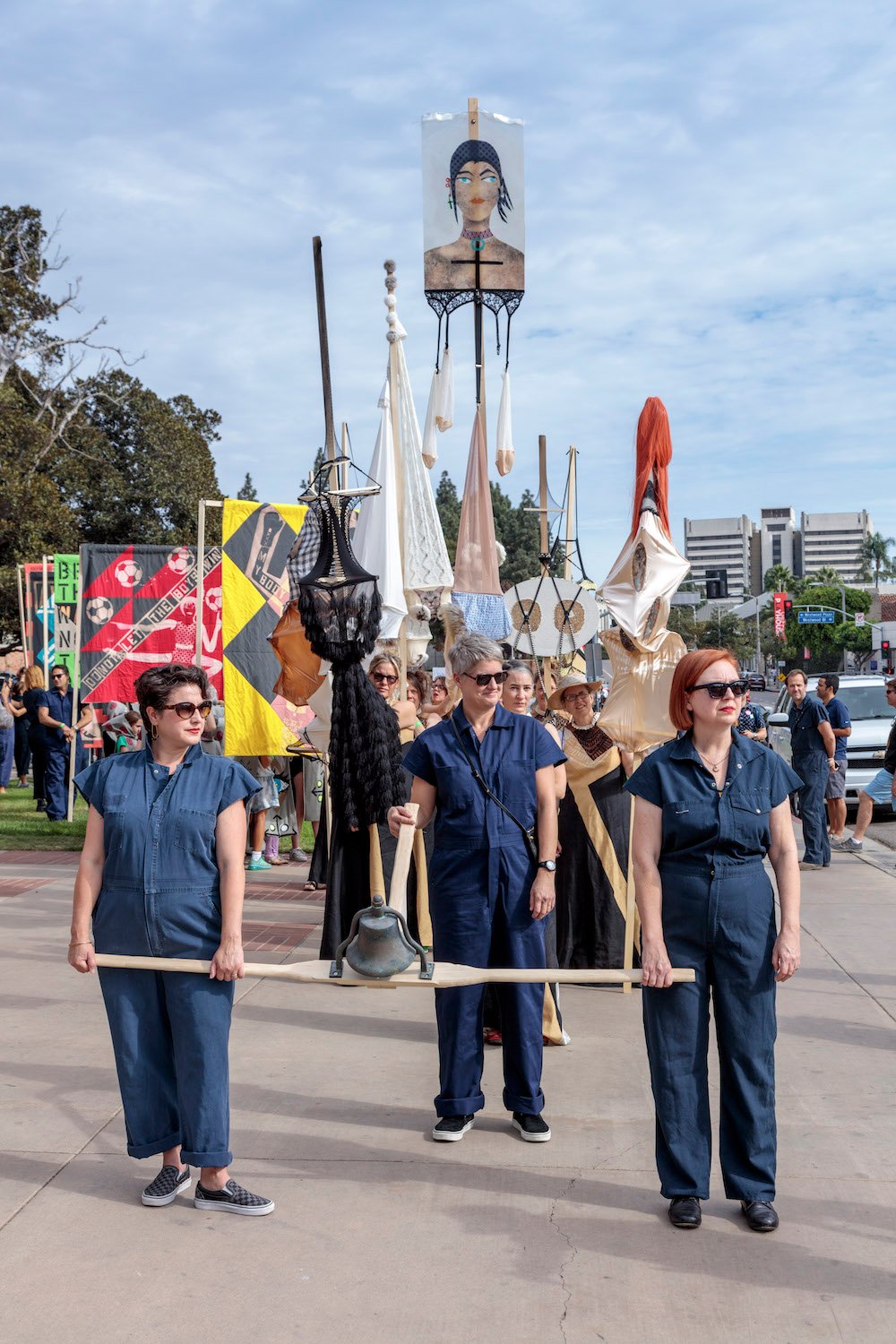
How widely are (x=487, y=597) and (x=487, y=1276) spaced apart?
6.39m

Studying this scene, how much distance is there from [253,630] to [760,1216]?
722 centimetres

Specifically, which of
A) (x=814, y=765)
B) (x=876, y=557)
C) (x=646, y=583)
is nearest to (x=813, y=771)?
(x=814, y=765)

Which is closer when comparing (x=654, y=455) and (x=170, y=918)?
(x=170, y=918)

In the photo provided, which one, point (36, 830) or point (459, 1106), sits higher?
point (459, 1106)

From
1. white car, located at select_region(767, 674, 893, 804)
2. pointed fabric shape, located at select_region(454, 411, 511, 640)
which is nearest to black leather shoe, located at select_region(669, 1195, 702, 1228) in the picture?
pointed fabric shape, located at select_region(454, 411, 511, 640)

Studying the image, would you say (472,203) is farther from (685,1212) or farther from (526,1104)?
(685,1212)

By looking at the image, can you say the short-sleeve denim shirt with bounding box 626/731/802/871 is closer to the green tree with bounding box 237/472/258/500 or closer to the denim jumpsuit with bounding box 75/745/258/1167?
the denim jumpsuit with bounding box 75/745/258/1167

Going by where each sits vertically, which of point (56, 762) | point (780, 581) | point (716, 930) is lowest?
point (56, 762)

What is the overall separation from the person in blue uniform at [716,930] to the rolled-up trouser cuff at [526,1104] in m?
0.83

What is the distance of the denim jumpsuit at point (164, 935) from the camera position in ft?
13.4

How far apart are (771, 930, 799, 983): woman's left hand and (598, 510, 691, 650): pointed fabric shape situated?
320cm

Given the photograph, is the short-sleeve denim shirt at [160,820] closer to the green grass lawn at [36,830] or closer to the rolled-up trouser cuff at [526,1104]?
the rolled-up trouser cuff at [526,1104]

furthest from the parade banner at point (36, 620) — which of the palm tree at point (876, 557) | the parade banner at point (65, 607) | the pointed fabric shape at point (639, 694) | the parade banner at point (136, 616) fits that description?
the palm tree at point (876, 557)

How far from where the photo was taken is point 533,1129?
15.9 feet
